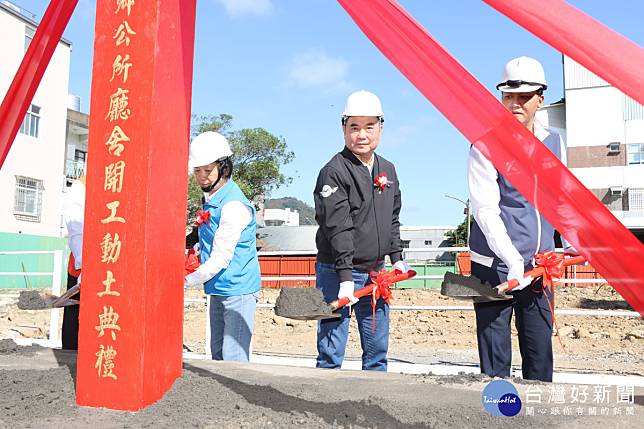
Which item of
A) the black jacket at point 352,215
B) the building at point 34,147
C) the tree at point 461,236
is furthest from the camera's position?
the tree at point 461,236

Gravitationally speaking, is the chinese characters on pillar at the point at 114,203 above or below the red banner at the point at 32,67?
below

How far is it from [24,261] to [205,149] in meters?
16.7

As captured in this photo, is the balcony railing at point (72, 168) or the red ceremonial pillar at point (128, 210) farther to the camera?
the balcony railing at point (72, 168)

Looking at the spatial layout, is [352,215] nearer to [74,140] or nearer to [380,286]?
[380,286]

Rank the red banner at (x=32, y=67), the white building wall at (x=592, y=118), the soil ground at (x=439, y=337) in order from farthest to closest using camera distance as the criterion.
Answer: the white building wall at (x=592, y=118) → the soil ground at (x=439, y=337) → the red banner at (x=32, y=67)

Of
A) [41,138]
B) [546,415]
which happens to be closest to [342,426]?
[546,415]

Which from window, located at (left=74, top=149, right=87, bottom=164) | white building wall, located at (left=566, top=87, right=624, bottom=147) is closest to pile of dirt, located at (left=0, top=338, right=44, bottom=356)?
window, located at (left=74, top=149, right=87, bottom=164)

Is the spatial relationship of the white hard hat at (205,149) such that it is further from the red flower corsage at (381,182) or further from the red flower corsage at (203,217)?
the red flower corsage at (381,182)

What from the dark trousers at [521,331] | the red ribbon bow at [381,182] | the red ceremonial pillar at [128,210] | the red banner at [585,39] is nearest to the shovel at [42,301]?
the red ceremonial pillar at [128,210]

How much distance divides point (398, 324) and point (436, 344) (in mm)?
2423

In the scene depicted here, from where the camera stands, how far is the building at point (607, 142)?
25.1 meters

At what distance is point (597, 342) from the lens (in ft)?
26.5

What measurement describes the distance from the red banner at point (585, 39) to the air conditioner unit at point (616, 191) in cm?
2690

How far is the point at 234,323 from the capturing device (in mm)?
3174
